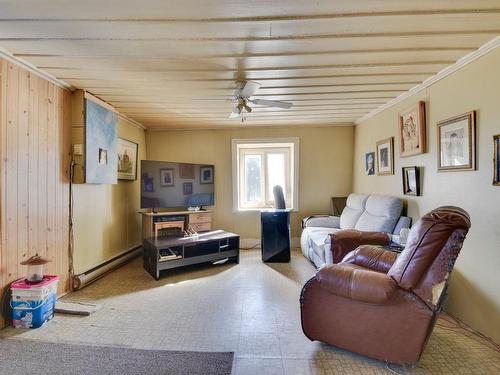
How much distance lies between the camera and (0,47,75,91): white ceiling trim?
2184 mm

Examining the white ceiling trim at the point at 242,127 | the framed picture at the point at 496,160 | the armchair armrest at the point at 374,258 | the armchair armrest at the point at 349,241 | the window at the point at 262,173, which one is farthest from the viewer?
the window at the point at 262,173

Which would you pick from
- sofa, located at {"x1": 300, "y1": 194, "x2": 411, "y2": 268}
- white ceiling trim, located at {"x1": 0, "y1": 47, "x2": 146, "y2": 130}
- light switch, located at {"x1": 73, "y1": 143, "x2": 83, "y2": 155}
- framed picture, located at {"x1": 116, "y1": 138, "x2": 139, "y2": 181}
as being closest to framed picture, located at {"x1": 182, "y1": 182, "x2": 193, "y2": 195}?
framed picture, located at {"x1": 116, "y1": 138, "x2": 139, "y2": 181}

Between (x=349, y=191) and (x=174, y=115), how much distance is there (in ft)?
10.4

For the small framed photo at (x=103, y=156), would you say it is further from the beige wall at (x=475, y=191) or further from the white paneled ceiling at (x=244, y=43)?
the beige wall at (x=475, y=191)

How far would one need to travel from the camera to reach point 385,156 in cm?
376

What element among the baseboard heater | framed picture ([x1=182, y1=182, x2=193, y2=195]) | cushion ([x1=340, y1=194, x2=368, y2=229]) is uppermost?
framed picture ([x1=182, y1=182, x2=193, y2=195])

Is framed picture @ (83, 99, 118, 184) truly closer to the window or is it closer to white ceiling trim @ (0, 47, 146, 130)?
white ceiling trim @ (0, 47, 146, 130)

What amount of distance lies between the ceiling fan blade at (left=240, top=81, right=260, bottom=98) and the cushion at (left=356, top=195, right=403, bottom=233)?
2053 mm

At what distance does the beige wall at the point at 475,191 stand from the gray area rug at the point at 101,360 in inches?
76.6

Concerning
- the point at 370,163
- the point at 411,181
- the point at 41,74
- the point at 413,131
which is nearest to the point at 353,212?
the point at 370,163

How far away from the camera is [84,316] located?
2.46m

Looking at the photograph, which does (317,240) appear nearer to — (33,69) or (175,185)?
(175,185)

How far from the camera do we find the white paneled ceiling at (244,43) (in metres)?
1.64

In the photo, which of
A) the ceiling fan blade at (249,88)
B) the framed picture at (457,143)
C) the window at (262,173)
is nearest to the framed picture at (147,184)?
the window at (262,173)
